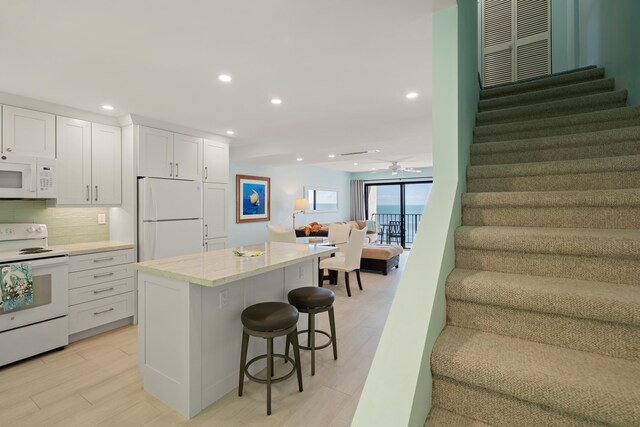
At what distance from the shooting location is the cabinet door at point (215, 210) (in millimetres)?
4477

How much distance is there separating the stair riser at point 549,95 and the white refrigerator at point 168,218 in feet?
11.8

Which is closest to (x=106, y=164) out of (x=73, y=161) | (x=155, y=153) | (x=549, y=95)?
(x=73, y=161)

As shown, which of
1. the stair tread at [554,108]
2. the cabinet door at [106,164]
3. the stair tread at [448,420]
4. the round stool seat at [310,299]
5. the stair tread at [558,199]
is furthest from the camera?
the cabinet door at [106,164]

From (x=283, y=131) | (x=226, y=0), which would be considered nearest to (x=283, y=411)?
(x=226, y=0)

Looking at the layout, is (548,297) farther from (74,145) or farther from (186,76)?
(74,145)

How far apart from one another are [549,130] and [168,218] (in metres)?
4.01

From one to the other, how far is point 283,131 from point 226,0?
286 centimetres

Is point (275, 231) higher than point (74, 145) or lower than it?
lower

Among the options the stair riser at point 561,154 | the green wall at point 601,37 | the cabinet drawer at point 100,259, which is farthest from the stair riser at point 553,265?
the cabinet drawer at point 100,259

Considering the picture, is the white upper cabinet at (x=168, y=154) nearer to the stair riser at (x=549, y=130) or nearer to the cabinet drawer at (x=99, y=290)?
the cabinet drawer at (x=99, y=290)

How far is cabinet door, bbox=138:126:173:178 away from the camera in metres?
3.71

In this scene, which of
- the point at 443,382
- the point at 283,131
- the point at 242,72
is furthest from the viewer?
the point at 283,131

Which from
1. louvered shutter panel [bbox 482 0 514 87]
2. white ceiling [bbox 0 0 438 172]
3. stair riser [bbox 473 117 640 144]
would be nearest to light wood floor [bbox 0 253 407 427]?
stair riser [bbox 473 117 640 144]

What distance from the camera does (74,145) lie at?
11.2ft
